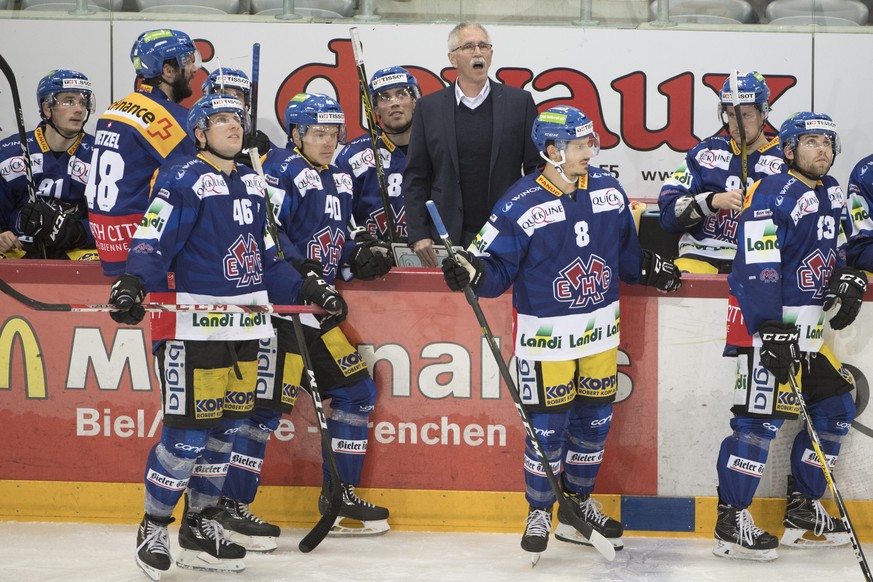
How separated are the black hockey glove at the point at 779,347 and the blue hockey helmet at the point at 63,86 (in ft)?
Answer: 9.90

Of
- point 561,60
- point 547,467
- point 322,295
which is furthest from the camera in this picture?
point 561,60

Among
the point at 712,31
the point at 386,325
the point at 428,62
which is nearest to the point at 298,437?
the point at 386,325

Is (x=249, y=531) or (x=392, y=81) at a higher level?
(x=392, y=81)

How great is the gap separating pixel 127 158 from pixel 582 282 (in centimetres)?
168

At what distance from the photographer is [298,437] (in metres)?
4.55

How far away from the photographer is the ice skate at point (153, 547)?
393 cm

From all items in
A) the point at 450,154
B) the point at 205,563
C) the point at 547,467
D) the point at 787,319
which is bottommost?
the point at 205,563

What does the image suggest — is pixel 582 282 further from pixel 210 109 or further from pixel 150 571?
pixel 150 571

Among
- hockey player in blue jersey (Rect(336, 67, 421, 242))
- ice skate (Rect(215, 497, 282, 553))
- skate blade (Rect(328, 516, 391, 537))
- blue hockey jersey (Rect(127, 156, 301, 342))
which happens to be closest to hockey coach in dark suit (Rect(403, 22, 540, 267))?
hockey player in blue jersey (Rect(336, 67, 421, 242))

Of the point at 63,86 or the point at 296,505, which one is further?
the point at 63,86

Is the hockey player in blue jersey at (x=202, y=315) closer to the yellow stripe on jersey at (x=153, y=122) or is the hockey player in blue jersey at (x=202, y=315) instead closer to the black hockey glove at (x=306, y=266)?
the black hockey glove at (x=306, y=266)

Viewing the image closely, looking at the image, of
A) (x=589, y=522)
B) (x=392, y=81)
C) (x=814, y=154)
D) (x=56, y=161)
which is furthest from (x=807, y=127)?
(x=56, y=161)

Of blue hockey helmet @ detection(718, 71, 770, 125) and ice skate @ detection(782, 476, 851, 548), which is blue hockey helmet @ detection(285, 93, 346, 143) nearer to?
blue hockey helmet @ detection(718, 71, 770, 125)

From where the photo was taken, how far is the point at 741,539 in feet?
13.6
